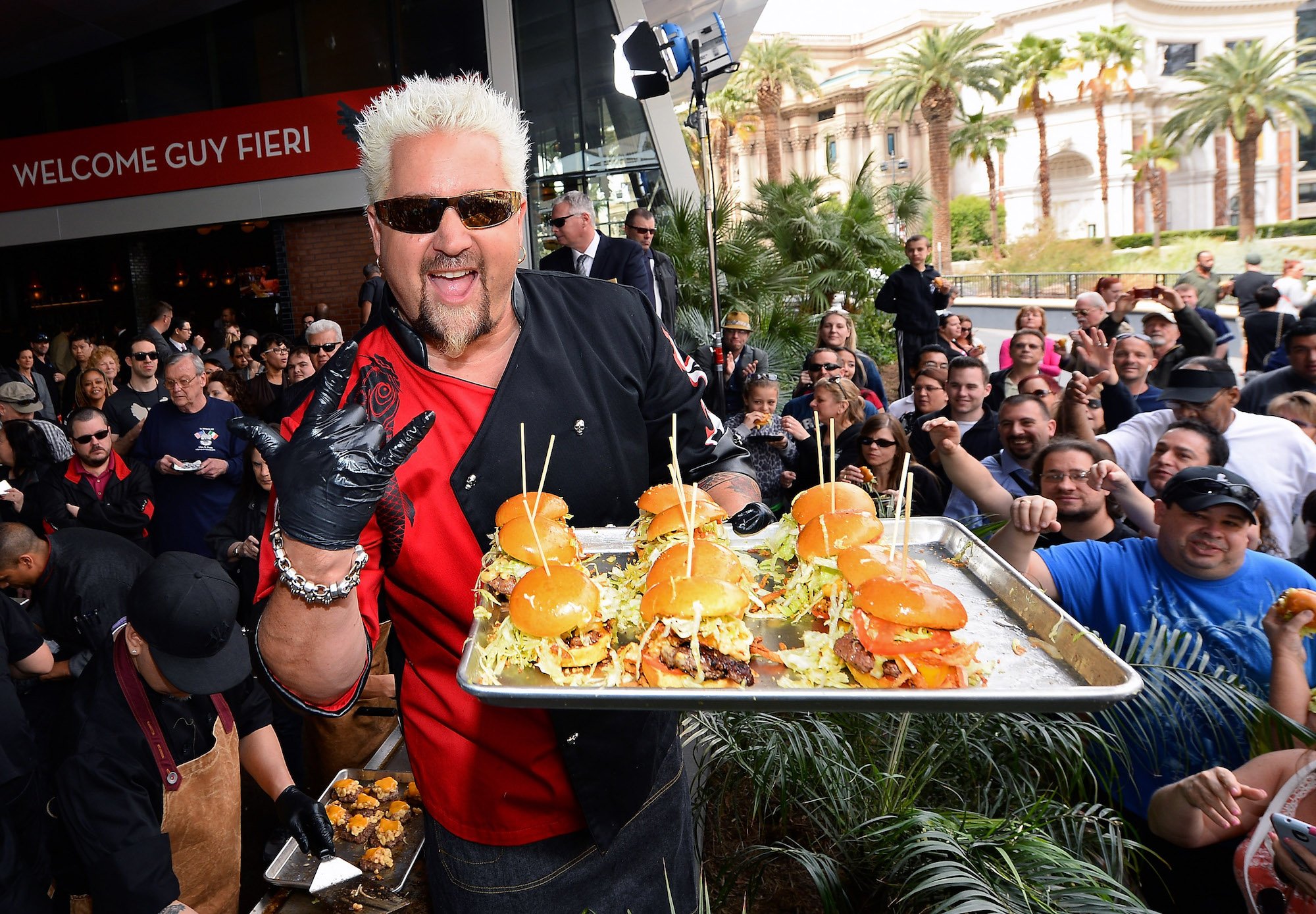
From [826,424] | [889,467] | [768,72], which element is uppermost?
[768,72]

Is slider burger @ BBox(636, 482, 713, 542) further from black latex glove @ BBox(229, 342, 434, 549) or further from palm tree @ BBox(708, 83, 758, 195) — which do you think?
palm tree @ BBox(708, 83, 758, 195)

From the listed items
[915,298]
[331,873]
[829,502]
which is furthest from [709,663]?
[915,298]

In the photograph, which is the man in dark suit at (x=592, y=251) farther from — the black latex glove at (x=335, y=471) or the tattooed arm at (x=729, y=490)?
the black latex glove at (x=335, y=471)

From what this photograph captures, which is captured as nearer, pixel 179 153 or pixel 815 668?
pixel 815 668

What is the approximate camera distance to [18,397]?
8.69 metres

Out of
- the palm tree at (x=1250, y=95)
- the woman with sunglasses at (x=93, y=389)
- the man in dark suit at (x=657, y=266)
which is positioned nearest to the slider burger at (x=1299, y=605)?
the man in dark suit at (x=657, y=266)

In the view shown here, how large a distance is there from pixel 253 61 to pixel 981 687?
18447 mm

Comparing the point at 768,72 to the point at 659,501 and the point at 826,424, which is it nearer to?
the point at 826,424

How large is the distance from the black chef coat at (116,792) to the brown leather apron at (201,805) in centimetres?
3

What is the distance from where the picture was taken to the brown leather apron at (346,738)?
477 cm

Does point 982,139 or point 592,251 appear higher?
point 982,139

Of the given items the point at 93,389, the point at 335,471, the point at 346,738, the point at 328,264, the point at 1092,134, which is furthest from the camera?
the point at 1092,134

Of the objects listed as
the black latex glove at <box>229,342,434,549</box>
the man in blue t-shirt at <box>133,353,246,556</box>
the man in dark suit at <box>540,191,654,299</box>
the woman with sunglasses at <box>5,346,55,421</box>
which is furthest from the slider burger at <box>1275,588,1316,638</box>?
the woman with sunglasses at <box>5,346,55,421</box>

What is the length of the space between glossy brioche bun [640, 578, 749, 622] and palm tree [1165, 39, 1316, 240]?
150 feet
